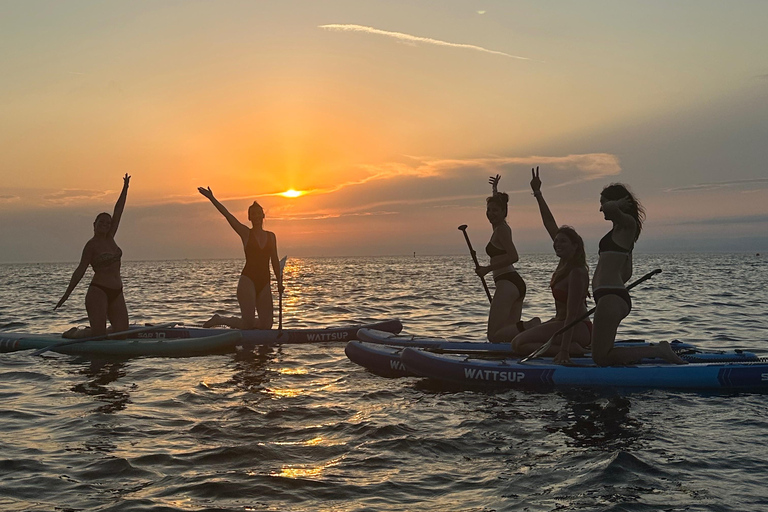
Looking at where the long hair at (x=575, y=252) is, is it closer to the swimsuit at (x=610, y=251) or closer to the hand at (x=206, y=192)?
the swimsuit at (x=610, y=251)

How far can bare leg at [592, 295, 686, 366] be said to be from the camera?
25.5ft

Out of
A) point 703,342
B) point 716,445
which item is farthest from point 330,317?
point 716,445

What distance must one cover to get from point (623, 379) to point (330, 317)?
39.9ft

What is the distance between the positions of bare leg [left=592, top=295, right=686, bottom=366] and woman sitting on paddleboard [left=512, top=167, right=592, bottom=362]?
0.50 metres

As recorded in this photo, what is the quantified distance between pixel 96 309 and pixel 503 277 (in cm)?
737

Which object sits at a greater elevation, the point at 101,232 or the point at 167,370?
the point at 101,232

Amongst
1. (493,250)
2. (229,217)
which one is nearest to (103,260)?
(229,217)

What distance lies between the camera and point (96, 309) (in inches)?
461

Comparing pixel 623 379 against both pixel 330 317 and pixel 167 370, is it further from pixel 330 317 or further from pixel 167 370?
pixel 330 317

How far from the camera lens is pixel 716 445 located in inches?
236

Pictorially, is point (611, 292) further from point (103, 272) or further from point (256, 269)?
point (103, 272)

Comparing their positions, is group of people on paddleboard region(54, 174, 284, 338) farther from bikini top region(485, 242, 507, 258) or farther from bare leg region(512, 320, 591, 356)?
bare leg region(512, 320, 591, 356)

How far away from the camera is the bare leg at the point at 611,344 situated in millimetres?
7781

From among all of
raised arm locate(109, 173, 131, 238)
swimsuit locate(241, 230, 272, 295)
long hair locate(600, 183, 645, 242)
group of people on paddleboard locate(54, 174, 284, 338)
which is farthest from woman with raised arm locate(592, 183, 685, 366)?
raised arm locate(109, 173, 131, 238)
